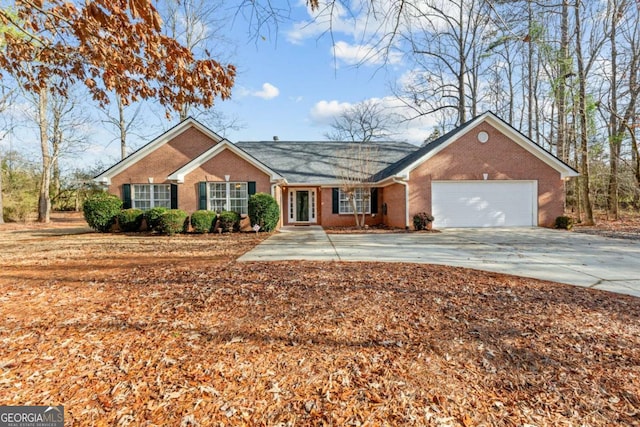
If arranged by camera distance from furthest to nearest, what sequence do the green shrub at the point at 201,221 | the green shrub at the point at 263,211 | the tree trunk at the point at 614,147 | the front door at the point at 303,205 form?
the front door at the point at 303,205 → the tree trunk at the point at 614,147 → the green shrub at the point at 263,211 → the green shrub at the point at 201,221

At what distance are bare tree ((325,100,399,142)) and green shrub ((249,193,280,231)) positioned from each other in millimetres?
18901

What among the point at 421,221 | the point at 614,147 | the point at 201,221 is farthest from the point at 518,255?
the point at 614,147

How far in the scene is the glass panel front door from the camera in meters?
16.8

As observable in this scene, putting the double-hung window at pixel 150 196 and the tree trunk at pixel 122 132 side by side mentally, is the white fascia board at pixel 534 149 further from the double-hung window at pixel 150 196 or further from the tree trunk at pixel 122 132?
the tree trunk at pixel 122 132

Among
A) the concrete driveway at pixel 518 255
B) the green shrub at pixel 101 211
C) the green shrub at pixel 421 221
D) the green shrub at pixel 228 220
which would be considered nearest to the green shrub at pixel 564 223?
the concrete driveway at pixel 518 255

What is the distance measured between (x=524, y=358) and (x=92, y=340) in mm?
3828

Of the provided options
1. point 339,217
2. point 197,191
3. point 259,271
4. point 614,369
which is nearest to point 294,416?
point 614,369

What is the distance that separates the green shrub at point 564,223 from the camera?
1291cm

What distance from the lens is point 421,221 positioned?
13023 mm

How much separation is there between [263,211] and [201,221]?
8.15ft

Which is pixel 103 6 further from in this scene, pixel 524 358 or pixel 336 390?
pixel 524 358

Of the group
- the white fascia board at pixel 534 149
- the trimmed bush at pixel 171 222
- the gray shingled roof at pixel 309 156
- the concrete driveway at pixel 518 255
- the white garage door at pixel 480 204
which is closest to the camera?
the concrete driveway at pixel 518 255

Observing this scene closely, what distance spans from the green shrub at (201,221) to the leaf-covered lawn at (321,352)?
7.51 m

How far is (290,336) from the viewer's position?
2.93m
